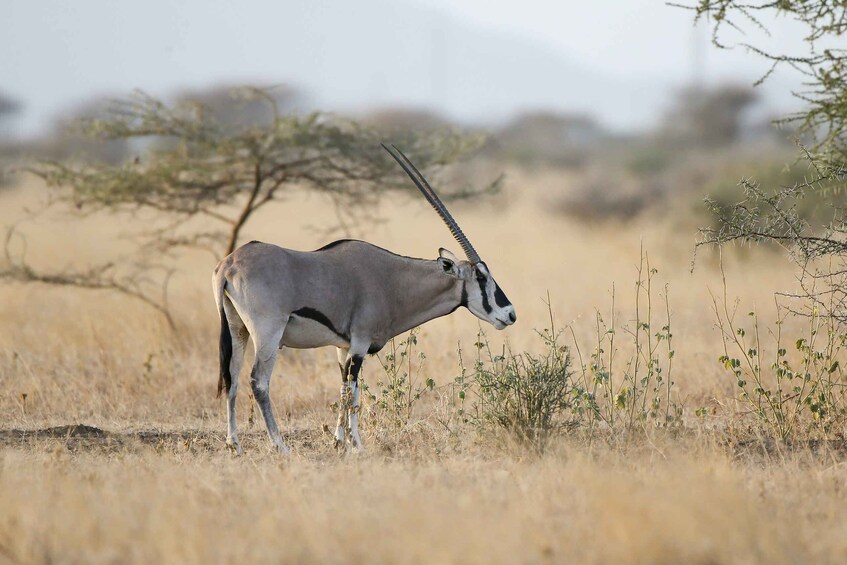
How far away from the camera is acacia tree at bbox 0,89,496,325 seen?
12.0m

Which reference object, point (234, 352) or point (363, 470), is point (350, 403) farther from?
point (363, 470)

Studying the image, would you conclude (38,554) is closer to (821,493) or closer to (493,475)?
(493,475)

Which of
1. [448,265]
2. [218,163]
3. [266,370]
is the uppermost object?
[218,163]

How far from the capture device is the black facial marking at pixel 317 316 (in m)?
7.92

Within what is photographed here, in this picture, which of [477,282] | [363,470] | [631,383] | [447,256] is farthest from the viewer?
[631,383]

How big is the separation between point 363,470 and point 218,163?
6.20 meters

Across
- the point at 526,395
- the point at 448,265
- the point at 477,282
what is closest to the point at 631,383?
the point at 526,395

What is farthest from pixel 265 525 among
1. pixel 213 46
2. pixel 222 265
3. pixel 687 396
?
pixel 213 46

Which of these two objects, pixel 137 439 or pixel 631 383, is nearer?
pixel 137 439

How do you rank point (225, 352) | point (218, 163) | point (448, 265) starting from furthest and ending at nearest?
point (218, 163) → point (448, 265) → point (225, 352)

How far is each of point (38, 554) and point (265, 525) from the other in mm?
1065

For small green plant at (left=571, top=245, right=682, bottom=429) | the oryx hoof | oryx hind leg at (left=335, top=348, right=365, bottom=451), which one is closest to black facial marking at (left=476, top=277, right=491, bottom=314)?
small green plant at (left=571, top=245, right=682, bottom=429)

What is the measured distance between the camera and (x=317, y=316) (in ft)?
26.2

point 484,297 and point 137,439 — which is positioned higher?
point 484,297
